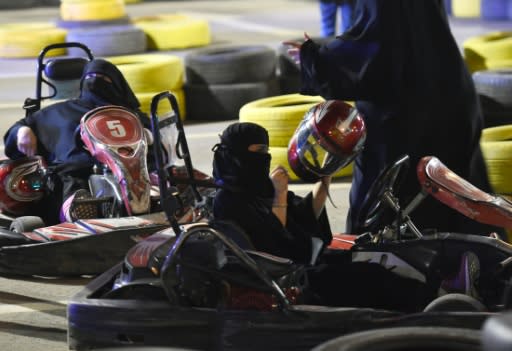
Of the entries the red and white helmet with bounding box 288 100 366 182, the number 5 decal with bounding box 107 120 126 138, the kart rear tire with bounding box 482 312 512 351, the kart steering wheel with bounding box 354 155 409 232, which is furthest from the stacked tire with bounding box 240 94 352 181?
the kart rear tire with bounding box 482 312 512 351

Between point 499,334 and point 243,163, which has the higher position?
point 499,334

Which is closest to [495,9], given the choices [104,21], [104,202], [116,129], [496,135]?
A: [104,21]

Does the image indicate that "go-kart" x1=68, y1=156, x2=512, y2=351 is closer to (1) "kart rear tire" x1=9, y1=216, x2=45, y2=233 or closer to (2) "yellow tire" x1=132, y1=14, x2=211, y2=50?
(1) "kart rear tire" x1=9, y1=216, x2=45, y2=233

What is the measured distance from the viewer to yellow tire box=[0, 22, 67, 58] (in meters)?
12.7

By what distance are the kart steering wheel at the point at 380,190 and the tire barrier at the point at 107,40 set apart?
8007 millimetres

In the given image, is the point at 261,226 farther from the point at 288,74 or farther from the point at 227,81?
the point at 288,74

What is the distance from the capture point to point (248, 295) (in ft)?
12.9

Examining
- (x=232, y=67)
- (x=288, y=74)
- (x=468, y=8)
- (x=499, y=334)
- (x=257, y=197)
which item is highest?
(x=499, y=334)

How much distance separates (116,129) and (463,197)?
1948mm

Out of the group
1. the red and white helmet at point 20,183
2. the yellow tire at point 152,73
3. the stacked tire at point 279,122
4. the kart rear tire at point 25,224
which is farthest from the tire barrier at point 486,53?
the kart rear tire at point 25,224

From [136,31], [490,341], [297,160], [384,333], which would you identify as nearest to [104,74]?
[297,160]

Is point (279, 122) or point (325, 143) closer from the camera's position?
point (325, 143)

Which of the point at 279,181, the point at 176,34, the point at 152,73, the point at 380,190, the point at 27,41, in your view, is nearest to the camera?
the point at 279,181

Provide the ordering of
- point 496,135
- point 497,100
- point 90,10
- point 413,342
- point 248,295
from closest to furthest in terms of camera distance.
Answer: point 413,342 < point 248,295 < point 496,135 < point 497,100 < point 90,10
